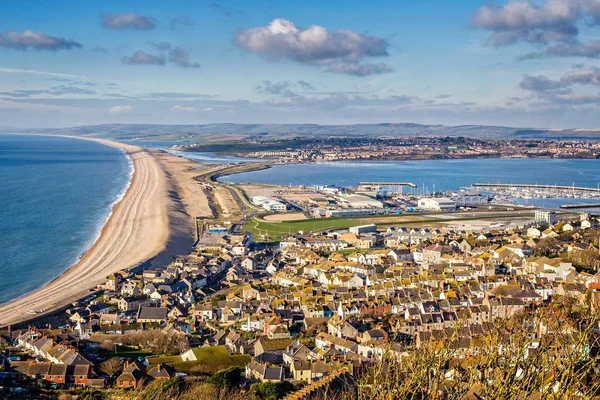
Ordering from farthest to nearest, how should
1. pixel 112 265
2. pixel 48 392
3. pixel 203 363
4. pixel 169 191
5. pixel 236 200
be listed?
1. pixel 169 191
2. pixel 236 200
3. pixel 112 265
4. pixel 203 363
5. pixel 48 392

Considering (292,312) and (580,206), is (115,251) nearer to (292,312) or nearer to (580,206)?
(292,312)

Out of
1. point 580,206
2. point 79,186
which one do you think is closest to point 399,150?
point 79,186

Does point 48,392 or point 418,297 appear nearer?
point 48,392

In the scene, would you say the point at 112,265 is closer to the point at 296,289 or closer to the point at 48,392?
the point at 296,289

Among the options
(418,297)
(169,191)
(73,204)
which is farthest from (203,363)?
(169,191)

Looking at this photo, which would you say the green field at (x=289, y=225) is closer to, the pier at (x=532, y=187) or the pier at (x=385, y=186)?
Result: the pier at (x=385, y=186)

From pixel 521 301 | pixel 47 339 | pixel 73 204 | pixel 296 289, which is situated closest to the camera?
pixel 47 339
